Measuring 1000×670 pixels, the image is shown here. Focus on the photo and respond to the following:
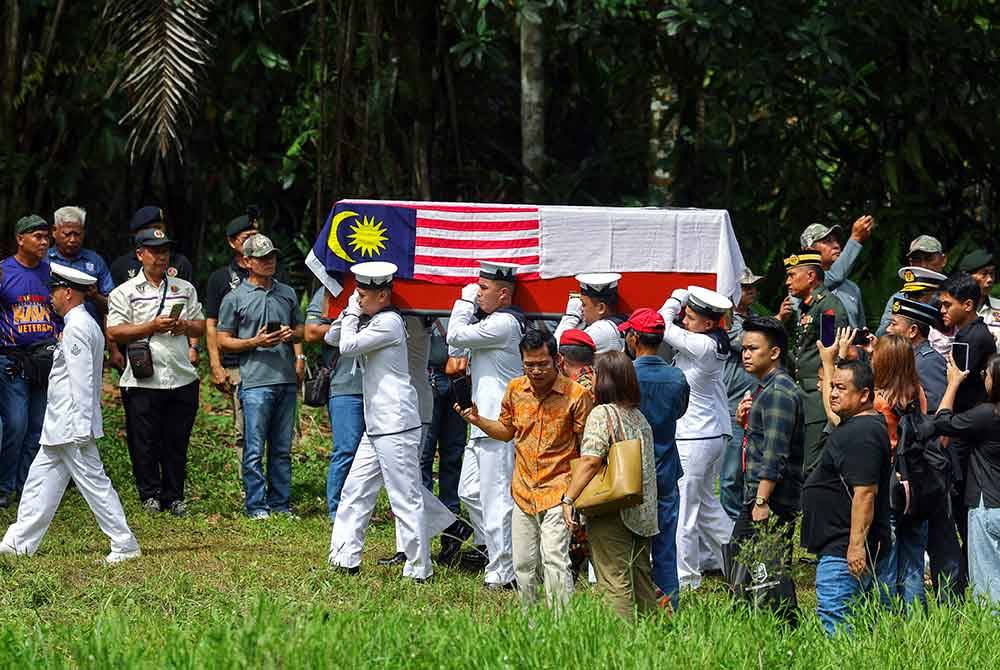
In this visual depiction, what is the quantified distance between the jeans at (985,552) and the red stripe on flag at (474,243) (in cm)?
305

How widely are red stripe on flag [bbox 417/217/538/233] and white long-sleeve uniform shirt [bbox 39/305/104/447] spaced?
203 cm

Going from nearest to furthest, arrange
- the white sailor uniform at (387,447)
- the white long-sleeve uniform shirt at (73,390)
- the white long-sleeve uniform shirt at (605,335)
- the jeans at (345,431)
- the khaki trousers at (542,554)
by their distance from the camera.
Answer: the khaki trousers at (542,554) → the white long-sleeve uniform shirt at (605,335) → the white sailor uniform at (387,447) → the white long-sleeve uniform shirt at (73,390) → the jeans at (345,431)

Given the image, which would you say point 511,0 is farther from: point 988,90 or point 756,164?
point 988,90

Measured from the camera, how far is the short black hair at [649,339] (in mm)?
7762

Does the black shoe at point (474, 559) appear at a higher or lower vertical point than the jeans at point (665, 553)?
lower

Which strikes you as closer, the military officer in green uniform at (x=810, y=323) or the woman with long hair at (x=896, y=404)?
the woman with long hair at (x=896, y=404)

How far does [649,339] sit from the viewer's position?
25.5 feet

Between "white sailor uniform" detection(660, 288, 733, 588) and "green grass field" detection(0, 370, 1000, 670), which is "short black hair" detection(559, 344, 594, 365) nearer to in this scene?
"green grass field" detection(0, 370, 1000, 670)

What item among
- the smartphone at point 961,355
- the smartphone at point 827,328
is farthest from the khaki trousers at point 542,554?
the smartphone at point 827,328

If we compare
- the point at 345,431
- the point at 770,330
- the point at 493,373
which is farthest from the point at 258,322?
the point at 770,330

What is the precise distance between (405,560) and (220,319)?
8.03 ft

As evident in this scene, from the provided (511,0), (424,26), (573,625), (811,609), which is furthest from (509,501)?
(424,26)

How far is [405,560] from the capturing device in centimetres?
901

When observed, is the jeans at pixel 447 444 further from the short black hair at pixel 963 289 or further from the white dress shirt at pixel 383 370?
the short black hair at pixel 963 289
